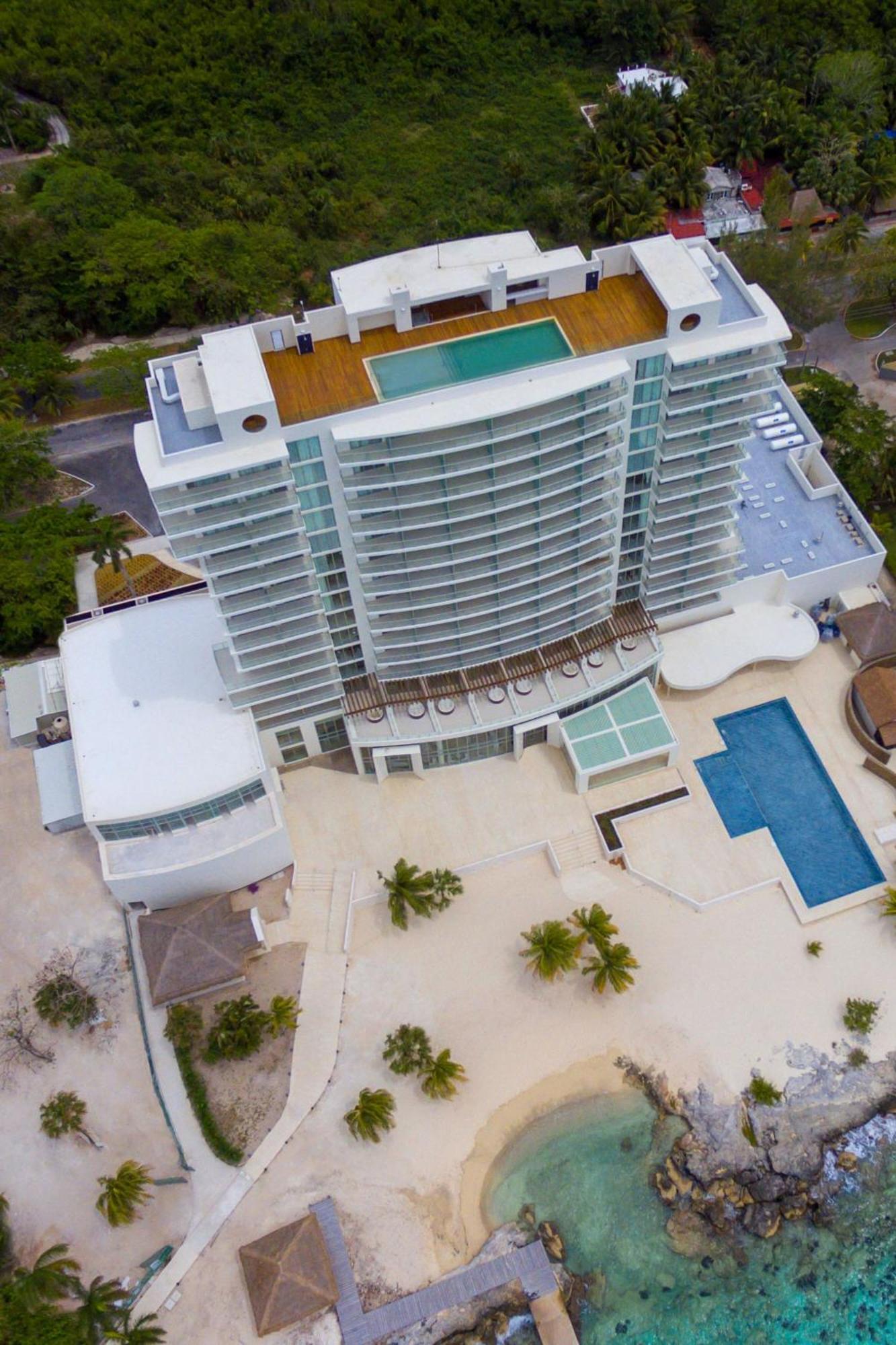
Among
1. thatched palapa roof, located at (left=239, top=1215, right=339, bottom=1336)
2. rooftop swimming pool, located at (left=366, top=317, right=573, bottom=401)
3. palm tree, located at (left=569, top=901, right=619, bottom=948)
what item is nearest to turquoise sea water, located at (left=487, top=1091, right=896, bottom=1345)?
palm tree, located at (left=569, top=901, right=619, bottom=948)

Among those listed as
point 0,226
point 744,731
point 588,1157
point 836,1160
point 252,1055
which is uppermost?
point 0,226

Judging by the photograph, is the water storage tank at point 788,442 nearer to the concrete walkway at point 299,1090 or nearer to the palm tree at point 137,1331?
the concrete walkway at point 299,1090

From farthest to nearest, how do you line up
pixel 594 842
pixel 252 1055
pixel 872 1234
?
pixel 594 842 → pixel 252 1055 → pixel 872 1234

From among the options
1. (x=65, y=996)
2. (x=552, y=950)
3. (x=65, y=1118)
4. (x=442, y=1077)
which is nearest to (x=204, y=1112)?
(x=65, y=1118)

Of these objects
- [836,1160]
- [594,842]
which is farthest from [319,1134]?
[836,1160]

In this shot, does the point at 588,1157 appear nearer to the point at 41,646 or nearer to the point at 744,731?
the point at 744,731

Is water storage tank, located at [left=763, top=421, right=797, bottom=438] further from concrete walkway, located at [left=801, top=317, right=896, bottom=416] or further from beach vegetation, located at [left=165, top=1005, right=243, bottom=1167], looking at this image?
beach vegetation, located at [left=165, top=1005, right=243, bottom=1167]
